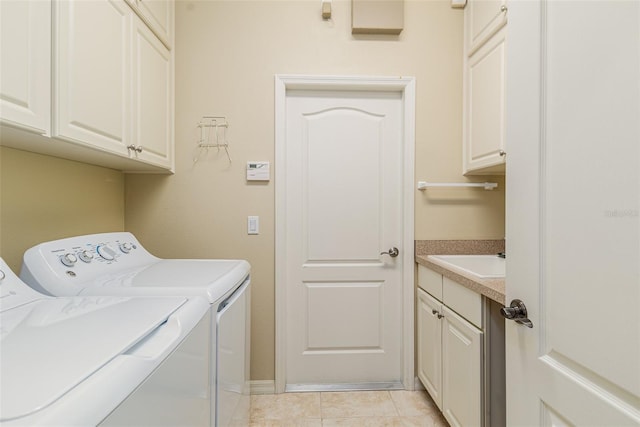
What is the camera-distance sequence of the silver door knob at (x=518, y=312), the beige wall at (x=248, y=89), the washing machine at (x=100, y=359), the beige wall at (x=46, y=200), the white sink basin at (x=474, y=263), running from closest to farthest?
the washing machine at (x=100, y=359) → the silver door knob at (x=518, y=312) → the beige wall at (x=46, y=200) → the white sink basin at (x=474, y=263) → the beige wall at (x=248, y=89)

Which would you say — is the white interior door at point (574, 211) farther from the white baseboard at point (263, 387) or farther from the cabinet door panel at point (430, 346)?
the white baseboard at point (263, 387)

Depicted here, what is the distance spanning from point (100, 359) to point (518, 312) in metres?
1.01

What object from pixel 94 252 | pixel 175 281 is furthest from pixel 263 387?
pixel 94 252

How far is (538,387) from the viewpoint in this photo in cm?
81

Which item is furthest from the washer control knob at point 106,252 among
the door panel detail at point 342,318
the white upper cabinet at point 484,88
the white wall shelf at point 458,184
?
the white upper cabinet at point 484,88

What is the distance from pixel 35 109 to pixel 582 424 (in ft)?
5.47

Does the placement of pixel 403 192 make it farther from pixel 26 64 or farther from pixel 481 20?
pixel 26 64

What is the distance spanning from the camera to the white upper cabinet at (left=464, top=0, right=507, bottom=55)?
5.29 feet

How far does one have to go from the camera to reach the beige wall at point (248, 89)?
6.42ft

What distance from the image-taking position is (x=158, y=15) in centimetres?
172

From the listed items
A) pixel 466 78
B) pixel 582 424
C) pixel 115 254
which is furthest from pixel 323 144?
pixel 582 424

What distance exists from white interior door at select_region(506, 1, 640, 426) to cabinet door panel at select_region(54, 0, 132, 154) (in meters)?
1.45

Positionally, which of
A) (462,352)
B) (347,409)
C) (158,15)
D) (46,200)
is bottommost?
(347,409)

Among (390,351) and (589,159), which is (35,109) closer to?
(589,159)
